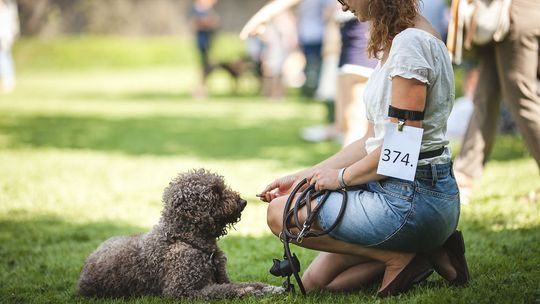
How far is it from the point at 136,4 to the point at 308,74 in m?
18.8

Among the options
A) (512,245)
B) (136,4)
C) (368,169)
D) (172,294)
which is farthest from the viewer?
(136,4)

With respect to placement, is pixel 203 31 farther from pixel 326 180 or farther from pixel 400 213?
pixel 400 213

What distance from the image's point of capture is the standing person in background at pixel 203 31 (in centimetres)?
1941

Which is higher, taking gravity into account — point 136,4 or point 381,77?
point 136,4

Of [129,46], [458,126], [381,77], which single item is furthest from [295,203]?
[129,46]

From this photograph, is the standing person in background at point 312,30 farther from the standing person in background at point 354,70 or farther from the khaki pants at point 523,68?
the khaki pants at point 523,68

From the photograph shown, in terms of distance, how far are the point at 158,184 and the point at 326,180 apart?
455cm

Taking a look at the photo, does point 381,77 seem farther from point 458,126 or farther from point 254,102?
point 254,102

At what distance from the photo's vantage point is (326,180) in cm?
359

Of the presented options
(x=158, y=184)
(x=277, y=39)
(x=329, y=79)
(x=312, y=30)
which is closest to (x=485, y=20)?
(x=158, y=184)

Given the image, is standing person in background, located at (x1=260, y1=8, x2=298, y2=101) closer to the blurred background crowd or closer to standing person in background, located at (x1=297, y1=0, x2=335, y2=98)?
the blurred background crowd

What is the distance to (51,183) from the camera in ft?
25.9

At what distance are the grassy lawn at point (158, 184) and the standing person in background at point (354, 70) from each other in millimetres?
1239

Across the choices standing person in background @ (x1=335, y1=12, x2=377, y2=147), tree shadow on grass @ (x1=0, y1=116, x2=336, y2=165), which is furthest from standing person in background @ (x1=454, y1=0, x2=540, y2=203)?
tree shadow on grass @ (x1=0, y1=116, x2=336, y2=165)
